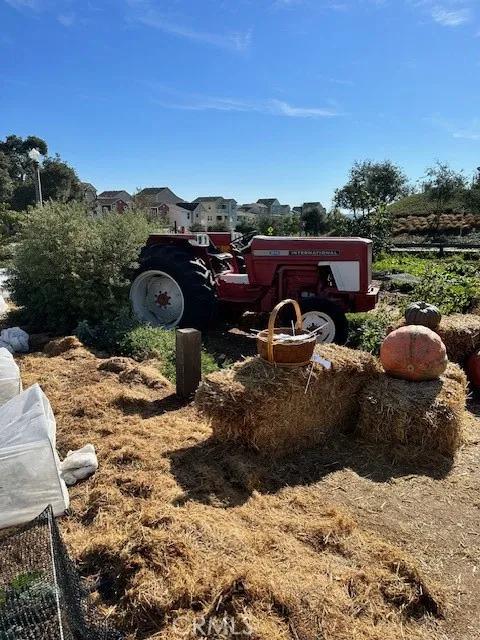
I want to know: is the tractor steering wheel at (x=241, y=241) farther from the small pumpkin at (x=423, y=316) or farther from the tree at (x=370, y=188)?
the tree at (x=370, y=188)

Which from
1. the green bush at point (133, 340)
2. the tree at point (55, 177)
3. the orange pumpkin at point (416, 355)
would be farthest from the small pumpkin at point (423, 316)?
the tree at point (55, 177)

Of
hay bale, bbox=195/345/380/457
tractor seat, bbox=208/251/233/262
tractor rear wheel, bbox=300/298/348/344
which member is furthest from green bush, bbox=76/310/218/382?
hay bale, bbox=195/345/380/457

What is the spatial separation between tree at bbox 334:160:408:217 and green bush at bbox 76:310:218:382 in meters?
11.6

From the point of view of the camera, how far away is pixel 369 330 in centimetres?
584

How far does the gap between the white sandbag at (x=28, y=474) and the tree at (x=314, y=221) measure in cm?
3156

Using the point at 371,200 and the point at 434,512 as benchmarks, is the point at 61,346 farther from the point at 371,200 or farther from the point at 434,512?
the point at 371,200

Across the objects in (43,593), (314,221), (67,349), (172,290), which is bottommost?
(43,593)

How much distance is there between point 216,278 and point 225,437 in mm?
3444

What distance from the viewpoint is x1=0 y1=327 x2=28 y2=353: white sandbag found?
544 cm

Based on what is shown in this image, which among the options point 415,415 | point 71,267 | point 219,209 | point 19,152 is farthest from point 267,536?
point 219,209

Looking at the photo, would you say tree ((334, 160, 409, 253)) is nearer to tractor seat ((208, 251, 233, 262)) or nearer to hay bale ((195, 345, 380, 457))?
tractor seat ((208, 251, 233, 262))

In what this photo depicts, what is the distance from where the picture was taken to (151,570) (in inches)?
78.0

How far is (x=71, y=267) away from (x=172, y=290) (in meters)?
1.33

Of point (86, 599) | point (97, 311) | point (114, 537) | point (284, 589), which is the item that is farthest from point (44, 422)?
point (97, 311)
